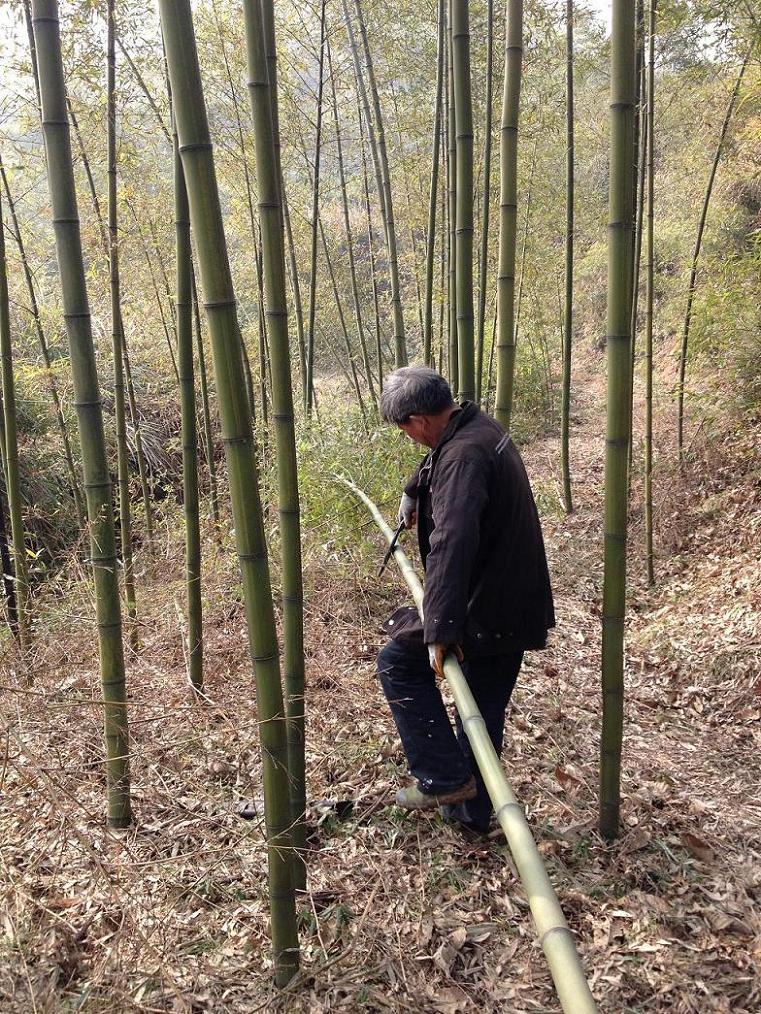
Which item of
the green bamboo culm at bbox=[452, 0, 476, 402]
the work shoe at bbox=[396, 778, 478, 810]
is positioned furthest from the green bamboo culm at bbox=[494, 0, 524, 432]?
the work shoe at bbox=[396, 778, 478, 810]

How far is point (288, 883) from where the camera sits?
1774 millimetres

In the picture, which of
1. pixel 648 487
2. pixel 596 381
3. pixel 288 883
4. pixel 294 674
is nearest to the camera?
pixel 288 883

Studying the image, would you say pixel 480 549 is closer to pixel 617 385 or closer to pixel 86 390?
A: pixel 617 385

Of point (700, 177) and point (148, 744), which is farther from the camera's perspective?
point (700, 177)

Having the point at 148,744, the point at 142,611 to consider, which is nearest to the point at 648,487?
the point at 142,611

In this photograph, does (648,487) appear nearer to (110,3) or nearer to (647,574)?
(647,574)

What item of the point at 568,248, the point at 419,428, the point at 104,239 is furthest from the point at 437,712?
the point at 568,248

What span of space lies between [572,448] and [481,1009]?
8.88m

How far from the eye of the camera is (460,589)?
2.12m

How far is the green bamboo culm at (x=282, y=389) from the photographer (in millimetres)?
1730

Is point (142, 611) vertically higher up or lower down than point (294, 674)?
lower down

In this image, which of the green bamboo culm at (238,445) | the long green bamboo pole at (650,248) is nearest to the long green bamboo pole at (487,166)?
the long green bamboo pole at (650,248)

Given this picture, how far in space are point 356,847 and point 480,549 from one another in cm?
109

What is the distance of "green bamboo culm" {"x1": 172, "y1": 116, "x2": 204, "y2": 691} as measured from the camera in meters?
2.59
